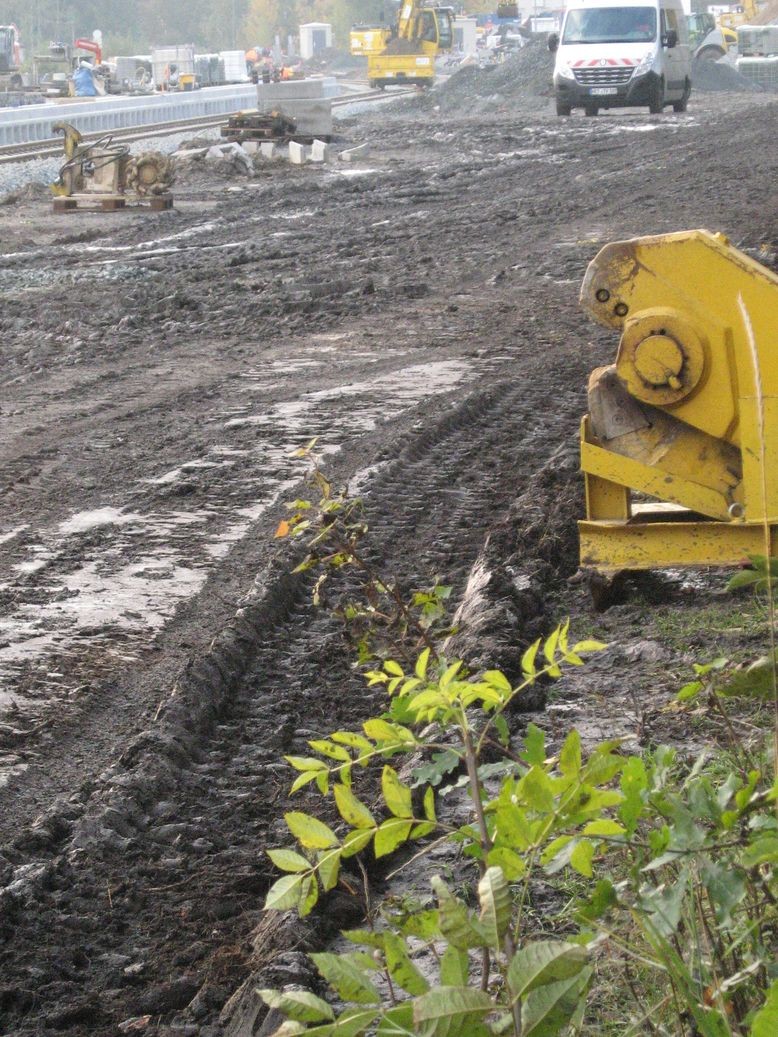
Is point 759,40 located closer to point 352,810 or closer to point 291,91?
point 291,91

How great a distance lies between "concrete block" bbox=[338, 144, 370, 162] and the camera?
27938mm

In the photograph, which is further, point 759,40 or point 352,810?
point 759,40

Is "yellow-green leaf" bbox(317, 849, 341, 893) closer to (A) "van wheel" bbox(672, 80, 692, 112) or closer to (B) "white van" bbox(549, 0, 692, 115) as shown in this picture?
(B) "white van" bbox(549, 0, 692, 115)

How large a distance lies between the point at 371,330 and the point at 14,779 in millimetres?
7627

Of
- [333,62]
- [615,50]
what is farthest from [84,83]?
[333,62]

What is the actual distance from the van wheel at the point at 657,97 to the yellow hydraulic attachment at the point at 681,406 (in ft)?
99.7

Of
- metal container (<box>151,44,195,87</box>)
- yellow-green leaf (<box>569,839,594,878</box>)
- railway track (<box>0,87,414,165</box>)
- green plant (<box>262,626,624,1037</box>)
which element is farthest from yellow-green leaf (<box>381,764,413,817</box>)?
metal container (<box>151,44,195,87</box>)

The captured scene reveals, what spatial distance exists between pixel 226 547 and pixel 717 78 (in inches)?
2017

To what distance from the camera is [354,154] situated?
28531 millimetres

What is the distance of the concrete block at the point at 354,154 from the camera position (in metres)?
27.9

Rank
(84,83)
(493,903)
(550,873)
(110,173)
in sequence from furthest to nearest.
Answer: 1. (84,83)
2. (110,173)
3. (550,873)
4. (493,903)

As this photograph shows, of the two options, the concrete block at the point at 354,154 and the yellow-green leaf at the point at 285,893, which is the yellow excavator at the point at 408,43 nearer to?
the concrete block at the point at 354,154

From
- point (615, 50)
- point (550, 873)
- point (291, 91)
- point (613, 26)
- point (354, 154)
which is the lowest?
point (550, 873)

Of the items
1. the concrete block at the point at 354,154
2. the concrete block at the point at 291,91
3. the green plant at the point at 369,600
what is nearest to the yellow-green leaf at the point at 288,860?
the green plant at the point at 369,600
